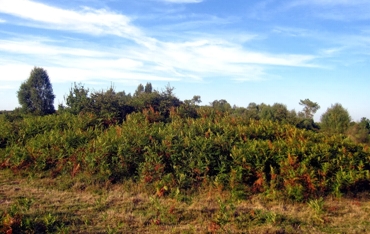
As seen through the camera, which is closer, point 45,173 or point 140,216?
point 140,216

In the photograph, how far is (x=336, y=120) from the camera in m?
14.7

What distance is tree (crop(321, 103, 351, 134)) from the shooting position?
571 inches

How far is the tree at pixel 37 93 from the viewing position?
19391 mm

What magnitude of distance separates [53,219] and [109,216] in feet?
2.57

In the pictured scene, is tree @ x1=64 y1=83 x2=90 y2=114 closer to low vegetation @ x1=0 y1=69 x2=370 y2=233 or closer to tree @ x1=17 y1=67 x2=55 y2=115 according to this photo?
low vegetation @ x1=0 y1=69 x2=370 y2=233

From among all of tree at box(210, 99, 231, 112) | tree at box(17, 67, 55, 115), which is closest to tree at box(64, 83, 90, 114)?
tree at box(210, 99, 231, 112)

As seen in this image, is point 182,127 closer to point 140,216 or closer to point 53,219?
point 140,216

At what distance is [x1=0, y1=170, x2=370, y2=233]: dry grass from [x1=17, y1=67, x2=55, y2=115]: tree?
1433 cm

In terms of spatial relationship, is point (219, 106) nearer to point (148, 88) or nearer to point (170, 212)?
point (148, 88)

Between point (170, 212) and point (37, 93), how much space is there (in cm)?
1712

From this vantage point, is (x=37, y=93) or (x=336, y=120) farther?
(x=37, y=93)

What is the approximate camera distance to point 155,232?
14.3 ft

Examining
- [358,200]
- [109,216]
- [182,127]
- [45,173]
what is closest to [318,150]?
[358,200]

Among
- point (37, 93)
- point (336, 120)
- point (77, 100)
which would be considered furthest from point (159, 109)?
point (37, 93)
